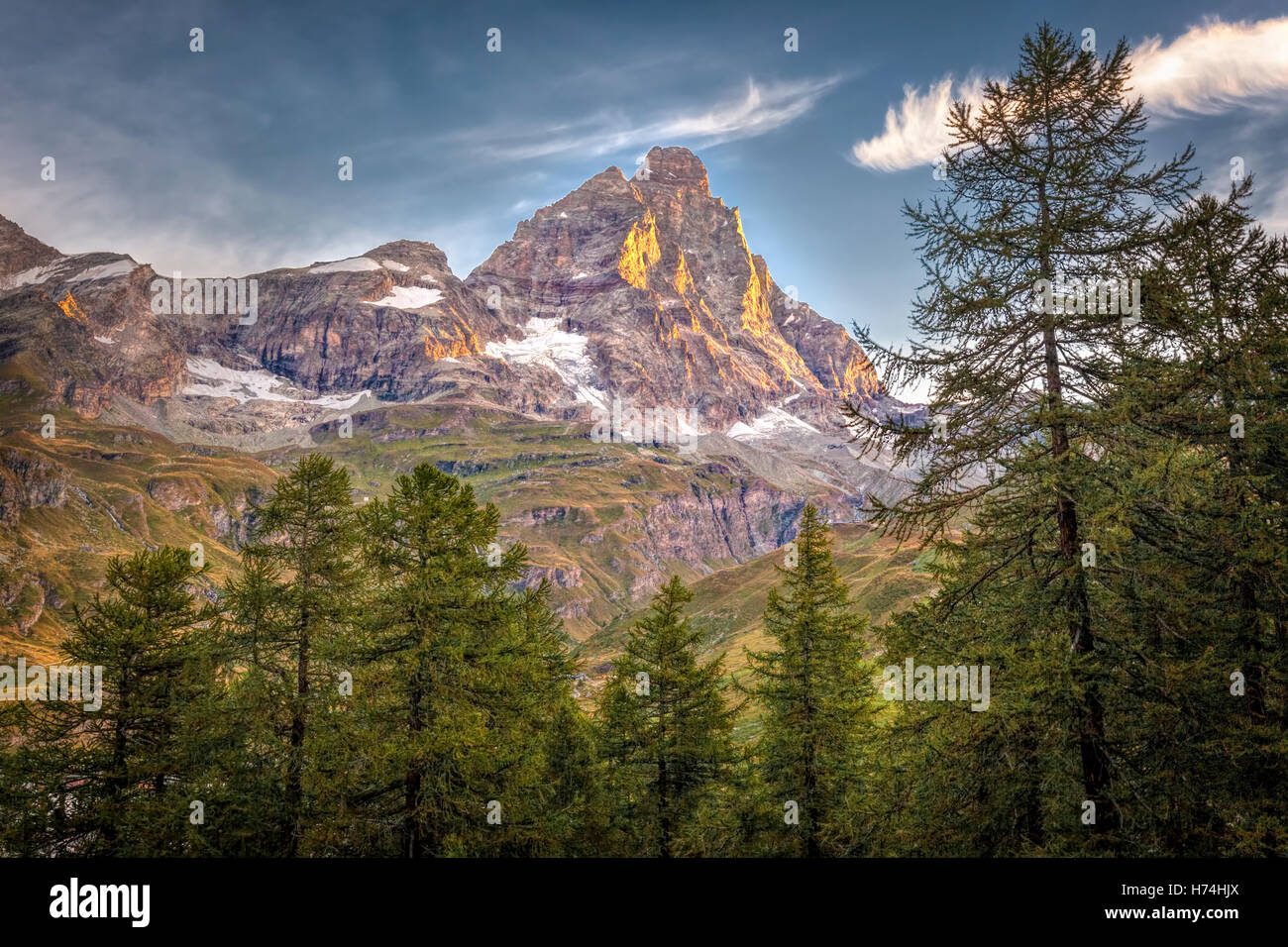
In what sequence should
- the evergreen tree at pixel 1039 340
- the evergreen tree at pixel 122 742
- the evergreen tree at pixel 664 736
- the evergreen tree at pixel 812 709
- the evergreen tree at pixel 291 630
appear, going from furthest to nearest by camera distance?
1. the evergreen tree at pixel 664 736
2. the evergreen tree at pixel 812 709
3. the evergreen tree at pixel 122 742
4. the evergreen tree at pixel 291 630
5. the evergreen tree at pixel 1039 340

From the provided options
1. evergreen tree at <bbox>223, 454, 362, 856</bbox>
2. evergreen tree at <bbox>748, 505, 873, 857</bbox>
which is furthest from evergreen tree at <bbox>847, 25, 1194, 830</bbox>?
evergreen tree at <bbox>223, 454, 362, 856</bbox>

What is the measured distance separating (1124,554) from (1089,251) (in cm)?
576

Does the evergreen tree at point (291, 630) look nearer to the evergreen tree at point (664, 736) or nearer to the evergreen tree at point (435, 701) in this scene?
the evergreen tree at point (435, 701)

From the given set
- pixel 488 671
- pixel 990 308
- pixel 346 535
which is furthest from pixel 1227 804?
pixel 346 535

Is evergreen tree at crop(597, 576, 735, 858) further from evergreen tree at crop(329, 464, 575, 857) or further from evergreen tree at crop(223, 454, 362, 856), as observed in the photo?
evergreen tree at crop(223, 454, 362, 856)

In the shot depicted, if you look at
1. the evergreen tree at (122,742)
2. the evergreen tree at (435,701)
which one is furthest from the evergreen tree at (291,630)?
the evergreen tree at (435,701)

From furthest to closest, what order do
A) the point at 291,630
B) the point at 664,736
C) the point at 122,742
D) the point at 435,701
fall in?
the point at 664,736 → the point at 122,742 → the point at 291,630 → the point at 435,701

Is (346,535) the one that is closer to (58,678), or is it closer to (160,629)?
(160,629)

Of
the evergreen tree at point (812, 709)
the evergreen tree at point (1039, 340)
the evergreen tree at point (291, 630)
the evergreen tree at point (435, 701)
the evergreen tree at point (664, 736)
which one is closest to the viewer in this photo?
the evergreen tree at point (1039, 340)

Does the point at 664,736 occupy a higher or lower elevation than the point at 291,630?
lower

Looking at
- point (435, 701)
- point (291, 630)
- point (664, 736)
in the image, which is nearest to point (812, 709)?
point (664, 736)

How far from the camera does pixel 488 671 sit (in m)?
19.1

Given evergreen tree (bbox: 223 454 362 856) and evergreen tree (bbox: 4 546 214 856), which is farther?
evergreen tree (bbox: 4 546 214 856)

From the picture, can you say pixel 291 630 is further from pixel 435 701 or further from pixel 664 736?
pixel 664 736
